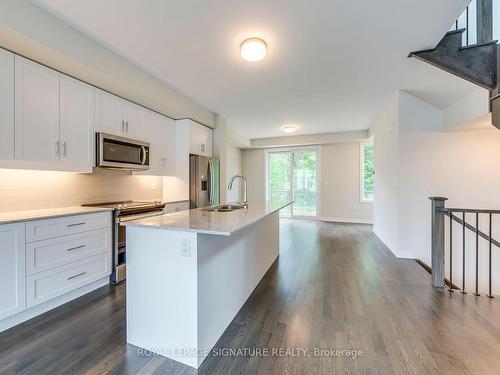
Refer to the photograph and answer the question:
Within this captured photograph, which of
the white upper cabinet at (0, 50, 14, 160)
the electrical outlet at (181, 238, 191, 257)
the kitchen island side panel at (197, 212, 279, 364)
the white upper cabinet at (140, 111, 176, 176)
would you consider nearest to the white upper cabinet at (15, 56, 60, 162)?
the white upper cabinet at (0, 50, 14, 160)

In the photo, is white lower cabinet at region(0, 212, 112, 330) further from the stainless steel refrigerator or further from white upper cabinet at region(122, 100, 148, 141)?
the stainless steel refrigerator

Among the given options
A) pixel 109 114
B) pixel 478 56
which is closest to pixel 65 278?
pixel 109 114

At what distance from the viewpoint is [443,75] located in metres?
2.86

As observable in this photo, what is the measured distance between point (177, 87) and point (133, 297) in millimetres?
2903

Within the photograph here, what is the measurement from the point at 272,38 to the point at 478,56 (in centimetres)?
216

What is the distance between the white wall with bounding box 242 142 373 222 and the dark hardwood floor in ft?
13.1

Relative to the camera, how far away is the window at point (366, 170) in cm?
671

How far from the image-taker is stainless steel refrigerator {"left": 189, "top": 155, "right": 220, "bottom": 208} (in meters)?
4.16

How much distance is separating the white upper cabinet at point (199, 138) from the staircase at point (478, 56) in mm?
3296

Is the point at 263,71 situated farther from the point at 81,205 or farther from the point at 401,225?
the point at 401,225

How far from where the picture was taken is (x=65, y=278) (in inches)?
89.7

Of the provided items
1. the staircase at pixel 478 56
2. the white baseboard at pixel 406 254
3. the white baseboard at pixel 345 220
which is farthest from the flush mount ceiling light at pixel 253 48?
the white baseboard at pixel 345 220

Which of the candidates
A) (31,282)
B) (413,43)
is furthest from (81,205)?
(413,43)

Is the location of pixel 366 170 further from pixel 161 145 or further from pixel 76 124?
pixel 76 124
